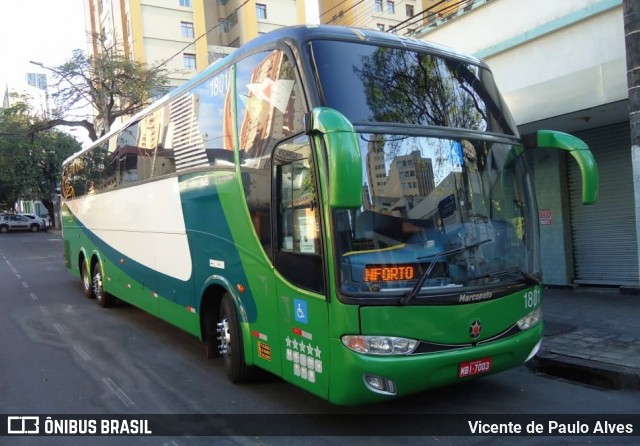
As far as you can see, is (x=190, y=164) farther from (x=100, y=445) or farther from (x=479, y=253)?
(x=479, y=253)

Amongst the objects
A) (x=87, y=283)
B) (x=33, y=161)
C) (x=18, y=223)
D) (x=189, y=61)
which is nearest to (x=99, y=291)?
(x=87, y=283)

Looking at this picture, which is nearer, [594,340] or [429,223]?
[429,223]

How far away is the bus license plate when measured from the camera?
421 centimetres

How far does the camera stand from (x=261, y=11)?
147 ft

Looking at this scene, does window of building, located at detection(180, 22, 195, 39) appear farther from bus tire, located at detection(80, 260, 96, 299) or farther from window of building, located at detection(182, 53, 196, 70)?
bus tire, located at detection(80, 260, 96, 299)

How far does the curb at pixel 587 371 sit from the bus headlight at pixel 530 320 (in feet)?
4.52

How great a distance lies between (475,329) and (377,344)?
871 millimetres

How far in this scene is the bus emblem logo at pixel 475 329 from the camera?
4.21 meters

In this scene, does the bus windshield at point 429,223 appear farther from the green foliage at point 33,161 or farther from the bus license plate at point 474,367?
the green foliage at point 33,161

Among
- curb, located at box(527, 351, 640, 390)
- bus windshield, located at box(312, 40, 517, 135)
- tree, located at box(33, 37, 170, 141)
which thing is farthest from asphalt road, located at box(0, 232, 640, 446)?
tree, located at box(33, 37, 170, 141)

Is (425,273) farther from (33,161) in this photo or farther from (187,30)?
(187,30)

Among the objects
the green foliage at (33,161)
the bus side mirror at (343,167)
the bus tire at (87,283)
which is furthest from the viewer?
the green foliage at (33,161)

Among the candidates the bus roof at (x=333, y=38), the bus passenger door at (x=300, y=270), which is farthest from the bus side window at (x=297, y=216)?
the bus roof at (x=333, y=38)

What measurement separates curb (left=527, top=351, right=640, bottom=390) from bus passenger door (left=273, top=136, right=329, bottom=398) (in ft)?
10.6
